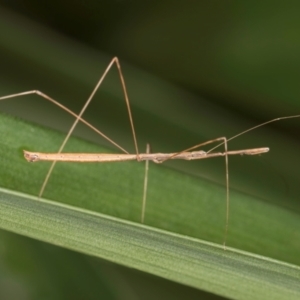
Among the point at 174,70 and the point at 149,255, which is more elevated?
the point at 174,70

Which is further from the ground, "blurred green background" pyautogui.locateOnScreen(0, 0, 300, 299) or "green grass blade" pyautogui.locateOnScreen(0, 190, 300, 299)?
"blurred green background" pyautogui.locateOnScreen(0, 0, 300, 299)

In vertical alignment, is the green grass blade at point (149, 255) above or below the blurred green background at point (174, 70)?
below

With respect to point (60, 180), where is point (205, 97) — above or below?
above

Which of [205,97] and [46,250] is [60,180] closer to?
[46,250]

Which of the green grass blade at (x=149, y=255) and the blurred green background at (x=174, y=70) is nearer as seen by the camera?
the green grass blade at (x=149, y=255)

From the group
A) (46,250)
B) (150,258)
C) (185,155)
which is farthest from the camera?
(185,155)

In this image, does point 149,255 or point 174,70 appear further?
point 174,70

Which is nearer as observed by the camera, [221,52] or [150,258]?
[150,258]

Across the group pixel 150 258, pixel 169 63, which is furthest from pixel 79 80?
pixel 150 258
